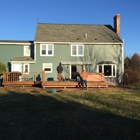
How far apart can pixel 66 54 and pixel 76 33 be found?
379 cm

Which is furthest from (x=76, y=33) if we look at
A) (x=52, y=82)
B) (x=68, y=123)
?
(x=68, y=123)

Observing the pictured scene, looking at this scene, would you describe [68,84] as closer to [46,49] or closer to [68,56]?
[68,56]

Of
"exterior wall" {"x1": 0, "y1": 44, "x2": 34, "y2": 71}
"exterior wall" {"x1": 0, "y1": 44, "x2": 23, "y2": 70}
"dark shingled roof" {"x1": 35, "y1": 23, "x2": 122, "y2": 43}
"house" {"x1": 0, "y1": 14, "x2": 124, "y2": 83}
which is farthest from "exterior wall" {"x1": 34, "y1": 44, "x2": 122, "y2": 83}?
"exterior wall" {"x1": 0, "y1": 44, "x2": 23, "y2": 70}

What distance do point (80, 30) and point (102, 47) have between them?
14.5 ft

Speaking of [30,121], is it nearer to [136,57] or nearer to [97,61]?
[97,61]

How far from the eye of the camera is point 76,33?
26312mm

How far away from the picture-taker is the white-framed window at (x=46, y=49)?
23984 mm

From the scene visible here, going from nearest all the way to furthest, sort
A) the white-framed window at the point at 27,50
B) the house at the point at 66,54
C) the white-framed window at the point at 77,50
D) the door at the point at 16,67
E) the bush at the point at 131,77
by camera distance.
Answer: the bush at the point at 131,77 → the door at the point at 16,67 → the house at the point at 66,54 → the white-framed window at the point at 77,50 → the white-framed window at the point at 27,50

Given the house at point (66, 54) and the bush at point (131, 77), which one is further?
the house at point (66, 54)

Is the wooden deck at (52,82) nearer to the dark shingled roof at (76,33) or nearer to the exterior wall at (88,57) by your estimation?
the exterior wall at (88,57)

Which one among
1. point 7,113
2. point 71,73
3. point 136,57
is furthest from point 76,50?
point 136,57

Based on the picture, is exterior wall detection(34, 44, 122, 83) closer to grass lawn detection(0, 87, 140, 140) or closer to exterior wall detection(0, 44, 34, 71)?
exterior wall detection(0, 44, 34, 71)

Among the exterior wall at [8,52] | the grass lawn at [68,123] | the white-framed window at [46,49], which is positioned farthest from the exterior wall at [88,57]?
the grass lawn at [68,123]

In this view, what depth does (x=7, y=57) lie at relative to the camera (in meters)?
24.8
